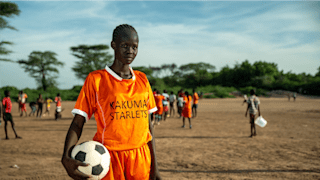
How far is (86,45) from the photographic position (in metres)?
48.3

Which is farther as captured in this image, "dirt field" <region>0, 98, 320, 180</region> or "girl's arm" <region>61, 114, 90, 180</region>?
"dirt field" <region>0, 98, 320, 180</region>

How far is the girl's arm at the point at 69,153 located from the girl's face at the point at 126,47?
56cm

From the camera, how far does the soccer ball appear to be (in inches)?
61.2

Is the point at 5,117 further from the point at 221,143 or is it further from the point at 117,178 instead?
the point at 117,178

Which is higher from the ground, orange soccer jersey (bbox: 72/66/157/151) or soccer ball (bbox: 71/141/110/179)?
orange soccer jersey (bbox: 72/66/157/151)

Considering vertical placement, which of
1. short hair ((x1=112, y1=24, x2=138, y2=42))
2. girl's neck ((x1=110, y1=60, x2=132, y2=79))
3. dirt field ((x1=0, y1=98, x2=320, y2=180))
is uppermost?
short hair ((x1=112, y1=24, x2=138, y2=42))

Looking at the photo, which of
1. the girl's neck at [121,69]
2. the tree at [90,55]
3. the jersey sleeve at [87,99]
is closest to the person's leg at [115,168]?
the jersey sleeve at [87,99]

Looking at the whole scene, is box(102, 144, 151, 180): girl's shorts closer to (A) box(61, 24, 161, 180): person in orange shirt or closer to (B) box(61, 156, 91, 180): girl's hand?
(A) box(61, 24, 161, 180): person in orange shirt

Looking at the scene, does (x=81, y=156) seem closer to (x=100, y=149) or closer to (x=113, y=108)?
(x=100, y=149)

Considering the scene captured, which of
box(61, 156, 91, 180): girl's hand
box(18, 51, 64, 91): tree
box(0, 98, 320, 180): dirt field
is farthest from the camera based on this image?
box(18, 51, 64, 91): tree

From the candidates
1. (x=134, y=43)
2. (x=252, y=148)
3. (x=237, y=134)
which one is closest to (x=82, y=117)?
(x=134, y=43)

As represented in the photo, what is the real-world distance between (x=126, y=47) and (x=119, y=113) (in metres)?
0.53

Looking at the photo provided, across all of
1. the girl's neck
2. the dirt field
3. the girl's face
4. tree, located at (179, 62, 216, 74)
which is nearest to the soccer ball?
the girl's neck

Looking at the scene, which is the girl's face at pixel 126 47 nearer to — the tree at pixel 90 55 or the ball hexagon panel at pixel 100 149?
the ball hexagon panel at pixel 100 149
